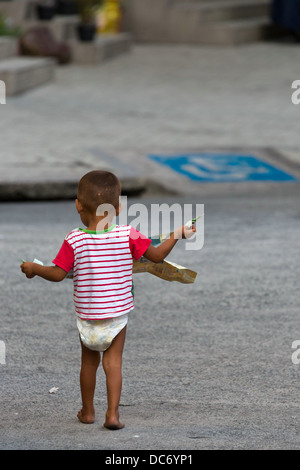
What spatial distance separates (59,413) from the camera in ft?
12.2

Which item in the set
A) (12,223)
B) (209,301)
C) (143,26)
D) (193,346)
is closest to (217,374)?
(193,346)

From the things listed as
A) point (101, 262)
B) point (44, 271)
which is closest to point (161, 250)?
point (101, 262)

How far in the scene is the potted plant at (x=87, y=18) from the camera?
760 inches

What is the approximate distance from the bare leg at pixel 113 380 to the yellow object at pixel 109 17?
19.2 m

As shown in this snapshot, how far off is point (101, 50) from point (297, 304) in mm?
15053

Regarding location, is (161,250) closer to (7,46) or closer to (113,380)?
(113,380)

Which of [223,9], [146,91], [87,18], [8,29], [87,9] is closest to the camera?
[146,91]

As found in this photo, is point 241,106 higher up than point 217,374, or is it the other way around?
point 217,374

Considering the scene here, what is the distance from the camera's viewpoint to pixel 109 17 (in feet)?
73.3

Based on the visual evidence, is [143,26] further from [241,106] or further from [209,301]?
[209,301]

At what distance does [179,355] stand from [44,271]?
1.28 metres

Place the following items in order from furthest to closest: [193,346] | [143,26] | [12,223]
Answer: [143,26] → [12,223] → [193,346]

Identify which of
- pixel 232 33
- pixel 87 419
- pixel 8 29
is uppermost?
pixel 87 419

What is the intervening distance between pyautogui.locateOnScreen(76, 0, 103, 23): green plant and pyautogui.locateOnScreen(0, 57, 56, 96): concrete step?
107 inches
